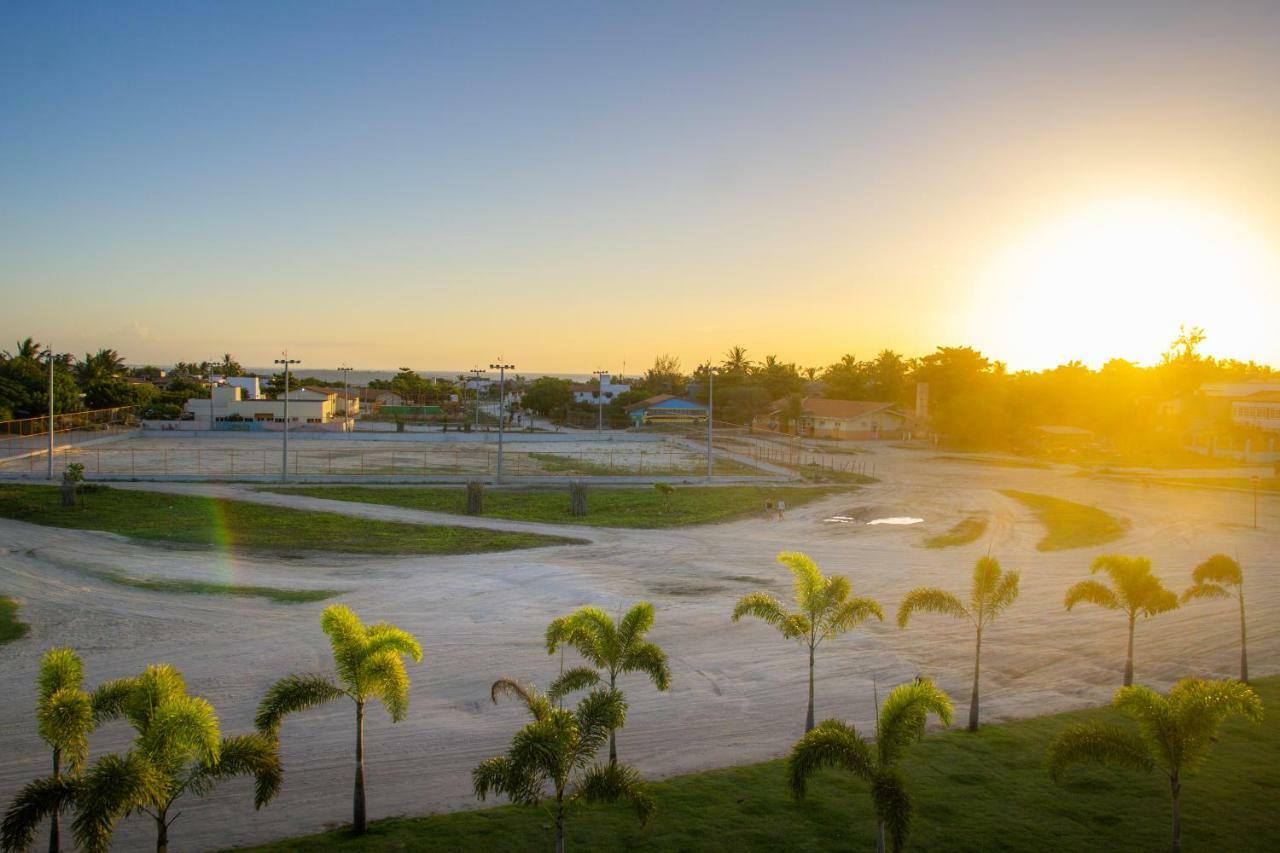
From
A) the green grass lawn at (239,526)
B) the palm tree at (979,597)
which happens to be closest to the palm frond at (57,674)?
the palm tree at (979,597)

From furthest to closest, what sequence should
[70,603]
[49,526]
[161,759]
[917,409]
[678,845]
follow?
[917,409], [49,526], [70,603], [678,845], [161,759]

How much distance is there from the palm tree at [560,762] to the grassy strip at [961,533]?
89.4 feet

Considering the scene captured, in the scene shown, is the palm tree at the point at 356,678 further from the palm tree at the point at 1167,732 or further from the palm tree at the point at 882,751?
the palm tree at the point at 1167,732

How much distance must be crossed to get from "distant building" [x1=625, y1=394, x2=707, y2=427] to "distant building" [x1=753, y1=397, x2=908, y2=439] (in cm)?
1726

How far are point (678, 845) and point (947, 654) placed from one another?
38.0 ft

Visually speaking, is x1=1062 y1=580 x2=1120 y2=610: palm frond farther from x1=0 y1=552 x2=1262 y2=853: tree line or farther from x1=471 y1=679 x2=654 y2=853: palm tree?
x1=471 y1=679 x2=654 y2=853: palm tree

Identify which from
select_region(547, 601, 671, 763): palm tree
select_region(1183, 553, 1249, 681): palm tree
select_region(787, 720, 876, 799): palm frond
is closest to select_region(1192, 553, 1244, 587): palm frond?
select_region(1183, 553, 1249, 681): palm tree

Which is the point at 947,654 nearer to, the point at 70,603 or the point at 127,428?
the point at 70,603

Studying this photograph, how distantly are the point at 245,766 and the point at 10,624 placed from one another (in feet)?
55.4

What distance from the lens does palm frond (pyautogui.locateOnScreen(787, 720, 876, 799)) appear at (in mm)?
11188

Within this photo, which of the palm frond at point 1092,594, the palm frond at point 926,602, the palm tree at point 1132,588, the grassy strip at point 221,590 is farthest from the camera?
the grassy strip at point 221,590

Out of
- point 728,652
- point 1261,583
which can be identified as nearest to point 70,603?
point 728,652

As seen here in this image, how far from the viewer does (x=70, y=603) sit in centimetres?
2467

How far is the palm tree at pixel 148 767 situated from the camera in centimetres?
873
